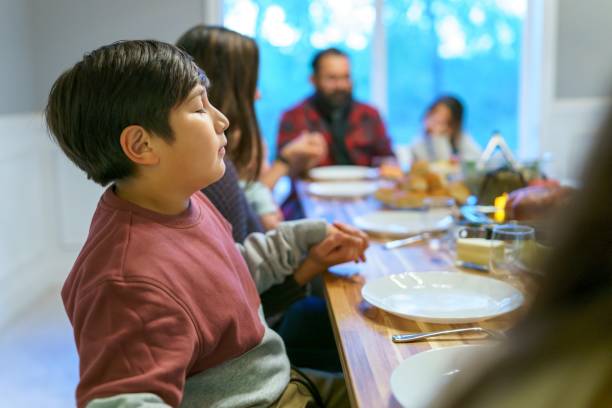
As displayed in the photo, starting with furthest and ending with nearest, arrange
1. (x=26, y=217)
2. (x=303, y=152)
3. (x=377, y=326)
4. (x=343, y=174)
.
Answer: (x=26, y=217) < (x=343, y=174) < (x=303, y=152) < (x=377, y=326)

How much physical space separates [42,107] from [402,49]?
2195mm

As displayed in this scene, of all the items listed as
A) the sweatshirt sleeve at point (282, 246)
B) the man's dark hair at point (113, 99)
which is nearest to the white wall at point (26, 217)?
the sweatshirt sleeve at point (282, 246)

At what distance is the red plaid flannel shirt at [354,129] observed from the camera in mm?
3957

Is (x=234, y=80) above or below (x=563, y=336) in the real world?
above

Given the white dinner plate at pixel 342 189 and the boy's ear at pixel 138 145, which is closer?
the boy's ear at pixel 138 145

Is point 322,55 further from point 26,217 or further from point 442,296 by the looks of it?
point 442,296

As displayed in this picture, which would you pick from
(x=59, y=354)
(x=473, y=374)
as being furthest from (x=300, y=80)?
(x=473, y=374)

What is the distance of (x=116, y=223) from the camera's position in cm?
114

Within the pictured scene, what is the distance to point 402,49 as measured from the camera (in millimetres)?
4801

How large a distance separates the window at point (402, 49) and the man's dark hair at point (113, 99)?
3.56m

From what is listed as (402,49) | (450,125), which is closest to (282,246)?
(450,125)

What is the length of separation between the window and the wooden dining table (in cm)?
296

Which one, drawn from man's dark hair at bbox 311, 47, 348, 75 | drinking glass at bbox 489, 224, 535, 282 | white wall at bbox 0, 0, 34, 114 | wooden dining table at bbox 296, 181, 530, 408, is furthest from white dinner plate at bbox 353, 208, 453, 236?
white wall at bbox 0, 0, 34, 114

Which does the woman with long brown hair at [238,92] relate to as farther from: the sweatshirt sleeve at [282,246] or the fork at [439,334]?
the fork at [439,334]
